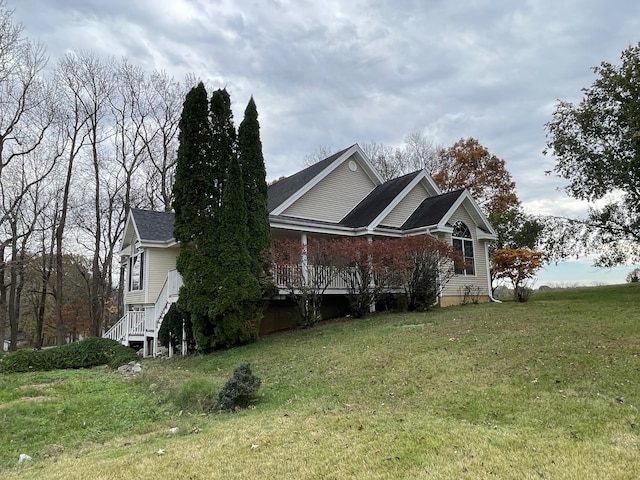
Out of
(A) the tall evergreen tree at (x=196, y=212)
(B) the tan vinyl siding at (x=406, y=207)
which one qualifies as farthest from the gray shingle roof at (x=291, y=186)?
(A) the tall evergreen tree at (x=196, y=212)

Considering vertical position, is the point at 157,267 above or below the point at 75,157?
below

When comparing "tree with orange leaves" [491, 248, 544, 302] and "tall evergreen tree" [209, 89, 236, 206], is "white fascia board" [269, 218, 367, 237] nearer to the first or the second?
"tall evergreen tree" [209, 89, 236, 206]

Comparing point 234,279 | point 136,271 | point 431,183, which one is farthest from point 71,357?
point 431,183

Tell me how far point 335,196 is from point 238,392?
12672 mm

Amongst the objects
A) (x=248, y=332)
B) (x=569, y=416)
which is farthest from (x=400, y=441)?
(x=248, y=332)

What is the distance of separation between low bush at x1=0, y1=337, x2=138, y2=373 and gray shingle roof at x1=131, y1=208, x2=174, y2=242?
14.6 ft

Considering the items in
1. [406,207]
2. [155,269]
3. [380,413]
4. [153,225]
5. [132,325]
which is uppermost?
[406,207]

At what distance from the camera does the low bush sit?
44.0ft

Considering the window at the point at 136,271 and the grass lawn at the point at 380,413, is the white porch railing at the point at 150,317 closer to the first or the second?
the window at the point at 136,271

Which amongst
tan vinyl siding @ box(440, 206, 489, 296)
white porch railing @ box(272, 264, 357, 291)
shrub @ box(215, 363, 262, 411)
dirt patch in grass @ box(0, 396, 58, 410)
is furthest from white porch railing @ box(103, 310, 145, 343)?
tan vinyl siding @ box(440, 206, 489, 296)

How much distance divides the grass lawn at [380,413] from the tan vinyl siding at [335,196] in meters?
7.40

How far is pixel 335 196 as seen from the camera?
731 inches

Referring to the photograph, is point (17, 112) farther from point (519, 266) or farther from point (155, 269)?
point (519, 266)

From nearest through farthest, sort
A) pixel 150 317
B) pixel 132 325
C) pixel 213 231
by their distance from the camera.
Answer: pixel 213 231 → pixel 150 317 → pixel 132 325
